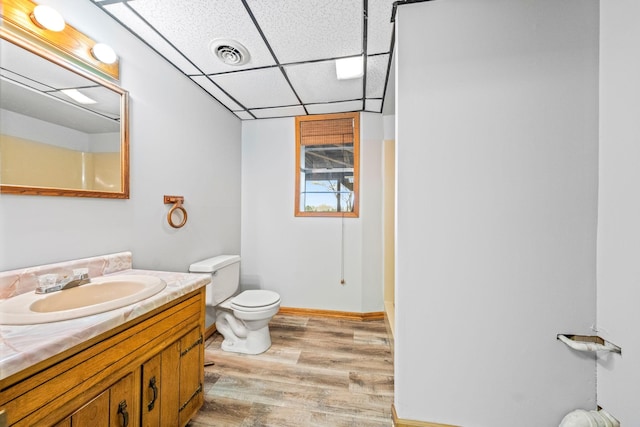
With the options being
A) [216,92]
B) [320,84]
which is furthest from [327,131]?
[216,92]

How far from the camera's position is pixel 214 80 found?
200 cm

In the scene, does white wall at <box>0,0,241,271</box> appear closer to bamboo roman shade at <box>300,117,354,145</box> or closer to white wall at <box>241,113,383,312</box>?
white wall at <box>241,113,383,312</box>

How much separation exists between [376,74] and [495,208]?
1372 mm

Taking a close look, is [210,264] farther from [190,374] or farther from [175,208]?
[190,374]

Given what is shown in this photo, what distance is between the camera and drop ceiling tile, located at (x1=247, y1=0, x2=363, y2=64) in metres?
1.29

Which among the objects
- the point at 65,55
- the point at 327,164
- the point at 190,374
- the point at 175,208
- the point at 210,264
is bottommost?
the point at 190,374

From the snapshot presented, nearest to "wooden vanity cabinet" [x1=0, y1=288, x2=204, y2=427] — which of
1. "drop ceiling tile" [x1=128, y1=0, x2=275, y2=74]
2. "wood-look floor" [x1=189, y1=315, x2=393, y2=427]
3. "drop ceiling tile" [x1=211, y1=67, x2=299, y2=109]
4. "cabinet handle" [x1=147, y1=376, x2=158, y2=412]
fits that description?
"cabinet handle" [x1=147, y1=376, x2=158, y2=412]

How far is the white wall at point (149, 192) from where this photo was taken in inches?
42.6

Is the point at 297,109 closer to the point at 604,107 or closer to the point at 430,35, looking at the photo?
the point at 430,35

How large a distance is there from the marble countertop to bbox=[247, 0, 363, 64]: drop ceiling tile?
5.19 ft

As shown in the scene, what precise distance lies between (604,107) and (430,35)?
88 centimetres

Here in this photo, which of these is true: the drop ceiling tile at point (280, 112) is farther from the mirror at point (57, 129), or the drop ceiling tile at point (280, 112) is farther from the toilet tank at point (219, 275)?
the toilet tank at point (219, 275)

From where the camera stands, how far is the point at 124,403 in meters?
0.91

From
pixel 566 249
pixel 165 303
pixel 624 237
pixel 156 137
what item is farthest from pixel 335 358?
pixel 156 137
